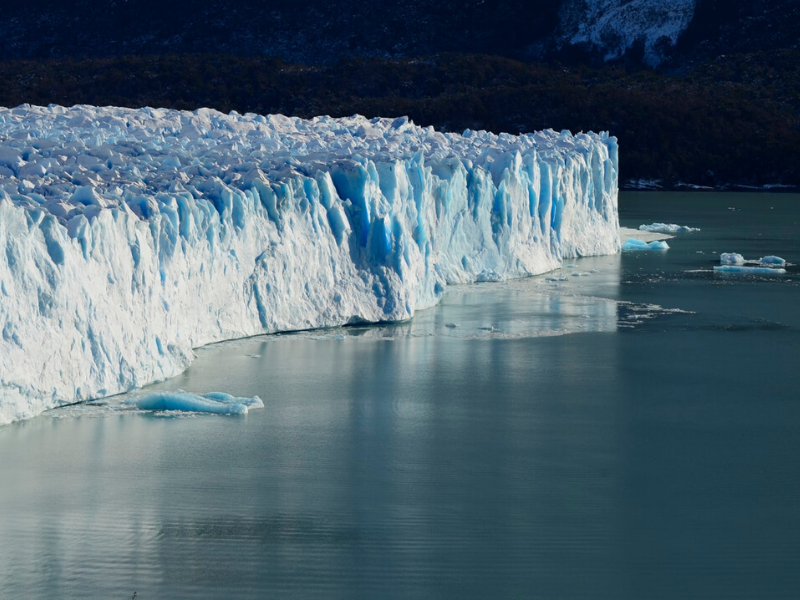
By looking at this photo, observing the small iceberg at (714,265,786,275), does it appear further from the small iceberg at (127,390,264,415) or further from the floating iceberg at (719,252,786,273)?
the small iceberg at (127,390,264,415)

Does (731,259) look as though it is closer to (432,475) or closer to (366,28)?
(432,475)

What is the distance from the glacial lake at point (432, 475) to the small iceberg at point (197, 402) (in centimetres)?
14

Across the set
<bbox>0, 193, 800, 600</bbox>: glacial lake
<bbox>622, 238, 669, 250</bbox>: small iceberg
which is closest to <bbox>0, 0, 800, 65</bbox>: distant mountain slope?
<bbox>622, 238, 669, 250</bbox>: small iceberg

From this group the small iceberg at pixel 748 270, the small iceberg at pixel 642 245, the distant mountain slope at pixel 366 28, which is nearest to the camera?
the small iceberg at pixel 748 270

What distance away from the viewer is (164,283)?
8828mm

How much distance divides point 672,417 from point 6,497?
14.3 feet

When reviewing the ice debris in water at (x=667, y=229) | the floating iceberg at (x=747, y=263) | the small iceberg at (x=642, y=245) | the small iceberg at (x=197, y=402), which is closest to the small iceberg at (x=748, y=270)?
the floating iceberg at (x=747, y=263)

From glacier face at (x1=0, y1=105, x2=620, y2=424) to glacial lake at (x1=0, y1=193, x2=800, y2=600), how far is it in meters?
0.32

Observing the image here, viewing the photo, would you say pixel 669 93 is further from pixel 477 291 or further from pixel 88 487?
pixel 88 487

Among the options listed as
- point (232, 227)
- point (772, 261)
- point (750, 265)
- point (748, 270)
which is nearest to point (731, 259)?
point (750, 265)

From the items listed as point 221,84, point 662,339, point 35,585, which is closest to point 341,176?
point 662,339

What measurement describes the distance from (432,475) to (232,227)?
143 inches

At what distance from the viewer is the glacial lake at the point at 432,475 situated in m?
5.48

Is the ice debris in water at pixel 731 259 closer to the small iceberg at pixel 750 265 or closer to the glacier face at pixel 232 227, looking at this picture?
the small iceberg at pixel 750 265
